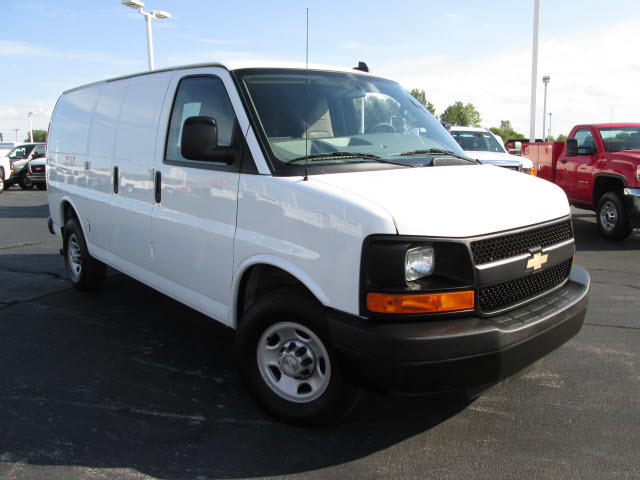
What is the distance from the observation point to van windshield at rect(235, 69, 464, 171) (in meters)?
3.26

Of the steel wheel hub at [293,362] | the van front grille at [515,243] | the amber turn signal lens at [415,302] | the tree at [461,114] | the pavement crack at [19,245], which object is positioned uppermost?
the tree at [461,114]

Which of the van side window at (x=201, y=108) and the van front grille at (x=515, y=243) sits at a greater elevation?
the van side window at (x=201, y=108)

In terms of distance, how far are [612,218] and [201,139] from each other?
841cm

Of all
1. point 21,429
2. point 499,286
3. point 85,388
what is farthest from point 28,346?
point 499,286

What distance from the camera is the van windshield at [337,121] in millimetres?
3264

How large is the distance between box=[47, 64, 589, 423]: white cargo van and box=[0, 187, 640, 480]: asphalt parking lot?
12.6 inches

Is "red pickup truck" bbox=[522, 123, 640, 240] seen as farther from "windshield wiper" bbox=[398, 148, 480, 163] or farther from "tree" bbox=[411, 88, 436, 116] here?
"tree" bbox=[411, 88, 436, 116]

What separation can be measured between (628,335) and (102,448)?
412 cm

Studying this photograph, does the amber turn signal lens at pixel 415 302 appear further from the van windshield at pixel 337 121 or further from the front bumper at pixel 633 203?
the front bumper at pixel 633 203

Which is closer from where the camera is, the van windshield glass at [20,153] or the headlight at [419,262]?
the headlight at [419,262]

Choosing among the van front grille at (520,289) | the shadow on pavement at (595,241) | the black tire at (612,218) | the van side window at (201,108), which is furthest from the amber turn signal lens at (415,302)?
the black tire at (612,218)

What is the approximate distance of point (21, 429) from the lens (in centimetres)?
311

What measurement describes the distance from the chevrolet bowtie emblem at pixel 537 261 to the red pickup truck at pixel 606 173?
6.86 metres

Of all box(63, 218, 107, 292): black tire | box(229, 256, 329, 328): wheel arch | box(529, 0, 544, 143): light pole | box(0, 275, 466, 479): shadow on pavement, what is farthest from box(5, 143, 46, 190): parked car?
box(229, 256, 329, 328): wheel arch
